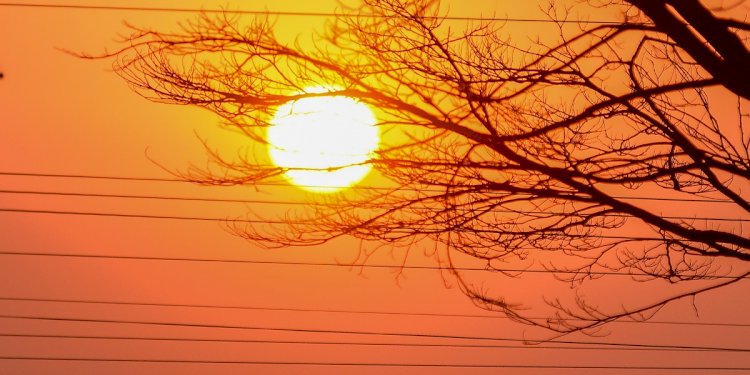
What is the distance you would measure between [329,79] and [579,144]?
4.63 feet

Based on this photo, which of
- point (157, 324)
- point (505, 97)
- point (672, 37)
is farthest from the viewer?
point (157, 324)

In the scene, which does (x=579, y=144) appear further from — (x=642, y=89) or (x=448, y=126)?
(x=448, y=126)

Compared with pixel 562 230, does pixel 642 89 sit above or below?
above

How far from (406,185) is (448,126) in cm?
40

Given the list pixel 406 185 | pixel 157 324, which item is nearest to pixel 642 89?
pixel 406 185

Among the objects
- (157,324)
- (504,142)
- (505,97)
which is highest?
(505,97)

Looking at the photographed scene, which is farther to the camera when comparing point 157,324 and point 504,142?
point 157,324

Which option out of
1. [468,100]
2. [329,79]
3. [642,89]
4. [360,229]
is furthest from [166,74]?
[642,89]

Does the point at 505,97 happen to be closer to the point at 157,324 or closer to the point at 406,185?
the point at 406,185

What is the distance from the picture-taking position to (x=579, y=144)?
3.99m

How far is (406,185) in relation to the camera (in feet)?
13.5

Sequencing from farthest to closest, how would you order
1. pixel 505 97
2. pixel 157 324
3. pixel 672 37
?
1. pixel 157 324
2. pixel 505 97
3. pixel 672 37

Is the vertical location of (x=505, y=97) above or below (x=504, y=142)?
above

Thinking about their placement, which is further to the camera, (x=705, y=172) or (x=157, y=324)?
(x=157, y=324)
